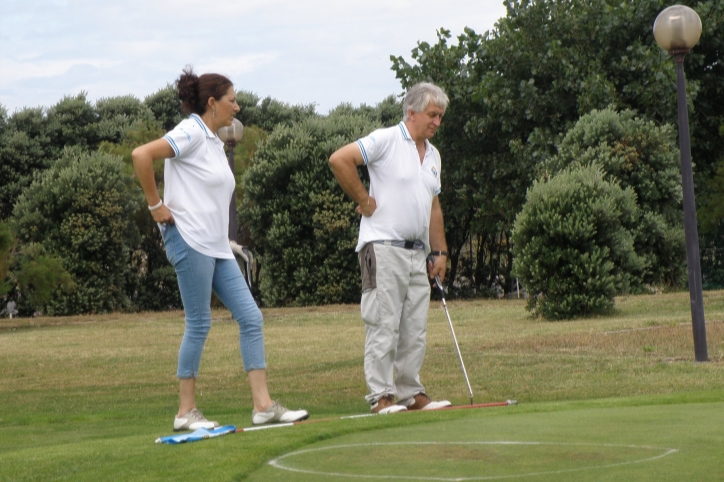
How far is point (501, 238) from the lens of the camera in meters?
32.6

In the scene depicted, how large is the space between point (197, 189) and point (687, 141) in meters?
6.26


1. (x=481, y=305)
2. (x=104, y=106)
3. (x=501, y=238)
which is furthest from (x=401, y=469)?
(x=104, y=106)

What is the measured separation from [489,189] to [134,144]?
1146 centimetres

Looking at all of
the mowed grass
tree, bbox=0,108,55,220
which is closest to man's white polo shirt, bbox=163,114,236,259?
the mowed grass

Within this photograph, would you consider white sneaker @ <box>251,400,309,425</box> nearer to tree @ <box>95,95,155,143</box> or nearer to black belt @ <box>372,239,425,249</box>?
black belt @ <box>372,239,425,249</box>

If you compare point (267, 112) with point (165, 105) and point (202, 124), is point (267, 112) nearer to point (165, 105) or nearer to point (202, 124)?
point (165, 105)

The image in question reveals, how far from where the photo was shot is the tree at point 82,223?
93.6 feet

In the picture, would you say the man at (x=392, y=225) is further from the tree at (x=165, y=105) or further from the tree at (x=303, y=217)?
the tree at (x=165, y=105)

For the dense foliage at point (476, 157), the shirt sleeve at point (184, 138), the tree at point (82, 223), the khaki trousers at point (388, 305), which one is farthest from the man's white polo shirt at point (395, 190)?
the tree at point (82, 223)

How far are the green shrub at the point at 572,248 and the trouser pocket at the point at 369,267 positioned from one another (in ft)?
30.3

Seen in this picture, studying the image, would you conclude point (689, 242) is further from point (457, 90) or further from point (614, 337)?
point (457, 90)

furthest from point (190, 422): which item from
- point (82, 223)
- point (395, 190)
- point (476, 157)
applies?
point (476, 157)

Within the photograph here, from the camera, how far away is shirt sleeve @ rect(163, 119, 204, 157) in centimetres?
612

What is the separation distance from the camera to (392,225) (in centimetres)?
727
